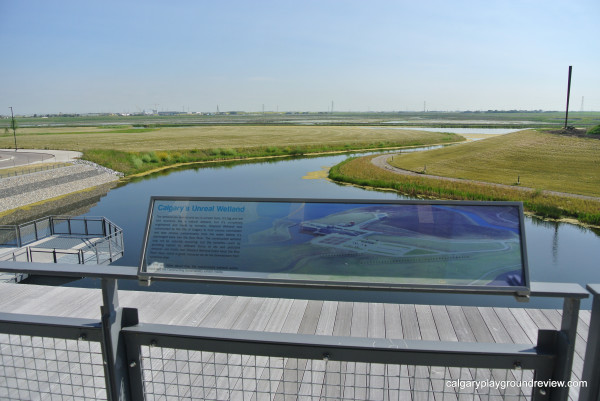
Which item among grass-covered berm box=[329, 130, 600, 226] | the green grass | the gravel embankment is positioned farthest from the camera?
the gravel embankment

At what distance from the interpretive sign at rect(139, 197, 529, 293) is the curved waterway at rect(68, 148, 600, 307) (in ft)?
11.9

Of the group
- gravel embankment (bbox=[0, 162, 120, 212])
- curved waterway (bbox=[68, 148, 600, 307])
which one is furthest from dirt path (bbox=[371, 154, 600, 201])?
gravel embankment (bbox=[0, 162, 120, 212])

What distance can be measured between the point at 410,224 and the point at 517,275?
0.49 meters

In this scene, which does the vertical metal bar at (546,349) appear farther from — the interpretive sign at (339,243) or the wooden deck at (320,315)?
the wooden deck at (320,315)

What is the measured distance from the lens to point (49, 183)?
31453mm

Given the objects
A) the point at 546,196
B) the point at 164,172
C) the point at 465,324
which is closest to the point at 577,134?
the point at 546,196

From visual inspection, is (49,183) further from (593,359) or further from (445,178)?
(593,359)

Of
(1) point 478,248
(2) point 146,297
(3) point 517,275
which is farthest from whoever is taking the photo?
(2) point 146,297

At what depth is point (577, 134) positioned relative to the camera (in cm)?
4678

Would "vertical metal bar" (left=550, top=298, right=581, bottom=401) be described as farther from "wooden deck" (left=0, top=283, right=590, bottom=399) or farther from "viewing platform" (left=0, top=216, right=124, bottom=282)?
"viewing platform" (left=0, top=216, right=124, bottom=282)

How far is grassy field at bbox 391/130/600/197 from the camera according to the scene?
32.7 metres

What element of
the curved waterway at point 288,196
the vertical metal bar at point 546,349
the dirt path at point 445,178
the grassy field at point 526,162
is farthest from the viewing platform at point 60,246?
the grassy field at point 526,162

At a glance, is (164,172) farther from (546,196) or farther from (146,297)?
(146,297)

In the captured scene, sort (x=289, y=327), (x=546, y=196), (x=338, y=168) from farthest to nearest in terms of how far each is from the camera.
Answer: (x=338, y=168) < (x=546, y=196) < (x=289, y=327)
